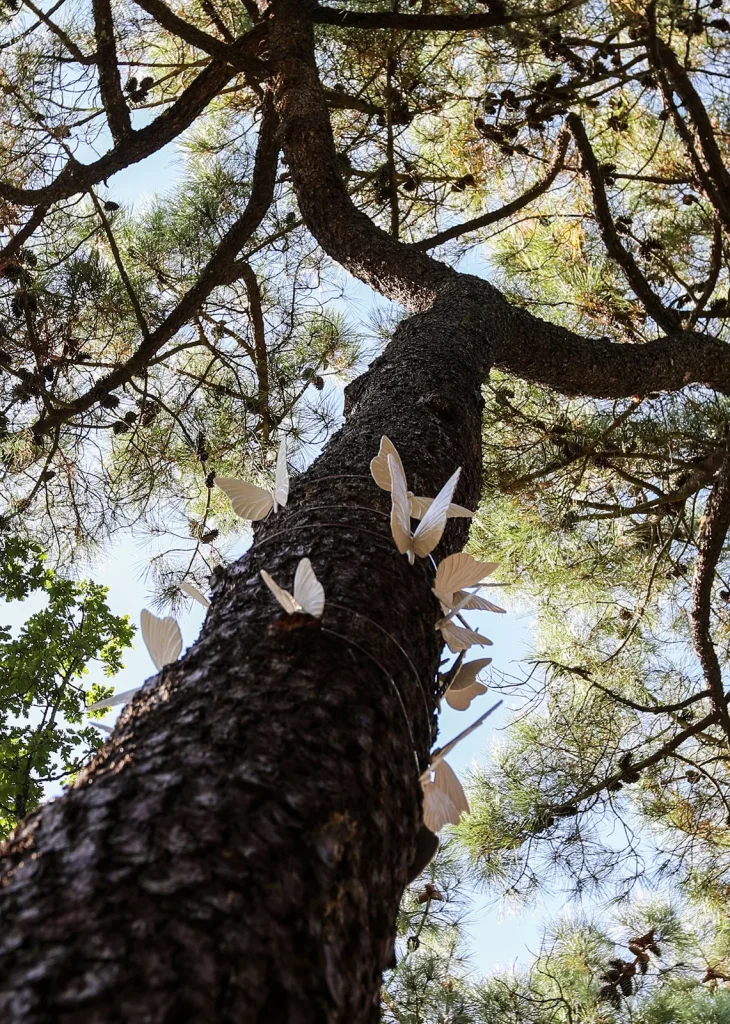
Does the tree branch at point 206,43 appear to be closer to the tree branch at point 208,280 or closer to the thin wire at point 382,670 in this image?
the tree branch at point 208,280

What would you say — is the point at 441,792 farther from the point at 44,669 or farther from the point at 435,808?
the point at 44,669

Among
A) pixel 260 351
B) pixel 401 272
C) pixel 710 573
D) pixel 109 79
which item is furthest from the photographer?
pixel 260 351

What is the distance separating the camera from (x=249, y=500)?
83cm

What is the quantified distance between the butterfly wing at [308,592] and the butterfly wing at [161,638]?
0.16 metres

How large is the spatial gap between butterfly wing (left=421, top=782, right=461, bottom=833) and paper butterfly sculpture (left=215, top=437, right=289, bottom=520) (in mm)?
296

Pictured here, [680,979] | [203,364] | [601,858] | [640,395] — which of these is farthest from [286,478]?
[680,979]

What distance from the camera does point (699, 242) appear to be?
2717 millimetres

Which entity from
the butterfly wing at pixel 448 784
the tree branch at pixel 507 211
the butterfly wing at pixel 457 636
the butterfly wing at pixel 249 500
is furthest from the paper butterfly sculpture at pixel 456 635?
the tree branch at pixel 507 211

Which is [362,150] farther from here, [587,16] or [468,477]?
[468,477]

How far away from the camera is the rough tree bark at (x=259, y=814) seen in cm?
33

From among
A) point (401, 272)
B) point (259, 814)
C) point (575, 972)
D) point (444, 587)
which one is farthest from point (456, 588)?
point (575, 972)

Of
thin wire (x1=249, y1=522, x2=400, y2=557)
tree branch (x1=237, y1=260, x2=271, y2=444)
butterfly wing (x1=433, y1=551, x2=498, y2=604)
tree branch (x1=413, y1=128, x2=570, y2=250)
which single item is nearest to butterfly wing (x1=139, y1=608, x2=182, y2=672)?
thin wire (x1=249, y1=522, x2=400, y2=557)

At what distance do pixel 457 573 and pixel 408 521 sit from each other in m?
0.06

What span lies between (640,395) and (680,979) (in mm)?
1813
